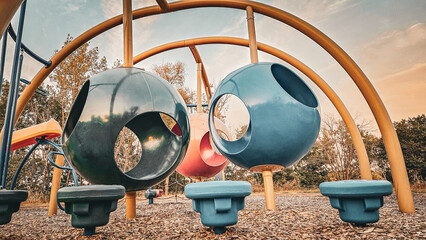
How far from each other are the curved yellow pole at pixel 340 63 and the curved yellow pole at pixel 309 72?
4.02ft

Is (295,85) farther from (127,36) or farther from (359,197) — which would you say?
(127,36)

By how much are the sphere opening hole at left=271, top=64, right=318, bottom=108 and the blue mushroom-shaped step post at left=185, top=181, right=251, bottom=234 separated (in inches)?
78.5

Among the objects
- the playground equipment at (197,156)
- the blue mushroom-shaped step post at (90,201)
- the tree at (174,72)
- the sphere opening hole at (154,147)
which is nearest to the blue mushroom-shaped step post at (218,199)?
the sphere opening hole at (154,147)

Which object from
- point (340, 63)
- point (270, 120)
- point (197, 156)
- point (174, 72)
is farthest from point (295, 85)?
point (174, 72)

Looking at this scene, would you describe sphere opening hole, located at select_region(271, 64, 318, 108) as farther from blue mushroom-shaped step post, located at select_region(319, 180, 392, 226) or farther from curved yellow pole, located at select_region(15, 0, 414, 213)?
curved yellow pole, located at select_region(15, 0, 414, 213)

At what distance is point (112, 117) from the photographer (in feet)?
8.19

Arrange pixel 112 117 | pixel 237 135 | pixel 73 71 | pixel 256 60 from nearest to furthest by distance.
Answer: pixel 112 117 → pixel 256 60 → pixel 73 71 → pixel 237 135

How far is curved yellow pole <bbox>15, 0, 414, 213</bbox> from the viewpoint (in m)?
4.60

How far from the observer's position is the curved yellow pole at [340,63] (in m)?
4.60

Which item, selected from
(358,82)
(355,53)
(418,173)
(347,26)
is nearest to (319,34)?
(358,82)

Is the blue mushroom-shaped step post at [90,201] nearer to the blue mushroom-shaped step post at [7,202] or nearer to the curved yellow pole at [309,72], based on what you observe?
the blue mushroom-shaped step post at [7,202]

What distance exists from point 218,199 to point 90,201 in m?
1.24

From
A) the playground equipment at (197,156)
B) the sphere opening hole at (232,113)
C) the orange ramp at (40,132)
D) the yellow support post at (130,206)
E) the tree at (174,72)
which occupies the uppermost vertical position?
the tree at (174,72)

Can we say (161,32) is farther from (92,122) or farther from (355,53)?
(92,122)
